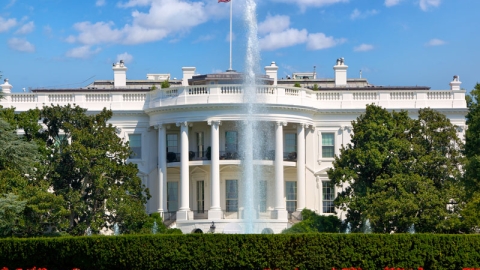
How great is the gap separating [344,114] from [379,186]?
37.3 feet

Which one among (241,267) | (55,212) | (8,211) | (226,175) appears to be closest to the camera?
(241,267)

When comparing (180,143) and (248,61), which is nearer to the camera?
(248,61)

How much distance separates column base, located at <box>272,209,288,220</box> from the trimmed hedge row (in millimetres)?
21867

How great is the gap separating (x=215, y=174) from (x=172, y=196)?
4.86 metres

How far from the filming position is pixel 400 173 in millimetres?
54375

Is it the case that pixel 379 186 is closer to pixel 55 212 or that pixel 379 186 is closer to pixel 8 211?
pixel 55 212

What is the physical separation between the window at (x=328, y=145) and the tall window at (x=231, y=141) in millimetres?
5242

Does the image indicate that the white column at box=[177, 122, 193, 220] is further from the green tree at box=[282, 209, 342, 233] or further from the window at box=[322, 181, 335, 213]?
the window at box=[322, 181, 335, 213]

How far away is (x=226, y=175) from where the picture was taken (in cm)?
6297

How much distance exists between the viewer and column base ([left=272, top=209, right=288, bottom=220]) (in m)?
60.0

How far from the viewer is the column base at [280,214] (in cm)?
5997

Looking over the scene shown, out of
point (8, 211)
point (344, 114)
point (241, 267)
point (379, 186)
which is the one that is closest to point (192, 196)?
point (344, 114)

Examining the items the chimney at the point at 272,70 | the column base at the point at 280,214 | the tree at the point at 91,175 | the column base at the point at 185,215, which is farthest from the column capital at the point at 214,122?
the chimney at the point at 272,70

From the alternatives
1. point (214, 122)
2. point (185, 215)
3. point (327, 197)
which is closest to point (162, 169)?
point (185, 215)
